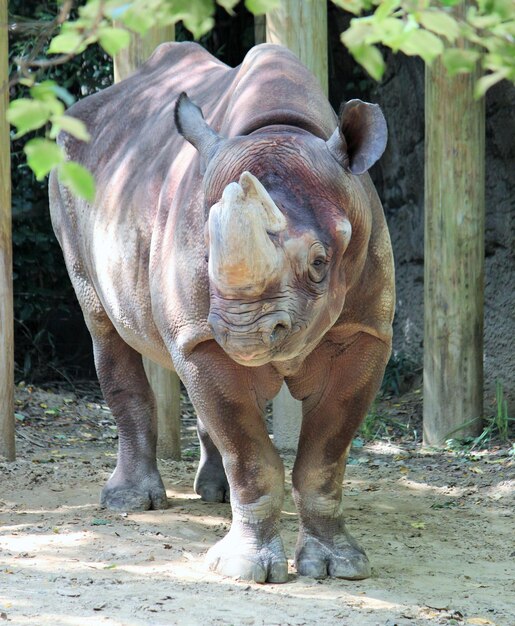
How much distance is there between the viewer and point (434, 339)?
7430mm

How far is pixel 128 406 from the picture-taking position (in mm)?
6324

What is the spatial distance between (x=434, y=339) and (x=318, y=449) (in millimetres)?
2762

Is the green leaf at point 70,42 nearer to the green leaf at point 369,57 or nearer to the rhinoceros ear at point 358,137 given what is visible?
the green leaf at point 369,57

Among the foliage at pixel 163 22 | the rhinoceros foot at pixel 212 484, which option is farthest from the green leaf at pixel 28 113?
the rhinoceros foot at pixel 212 484

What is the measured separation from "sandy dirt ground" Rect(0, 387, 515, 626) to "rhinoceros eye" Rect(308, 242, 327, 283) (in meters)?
1.16

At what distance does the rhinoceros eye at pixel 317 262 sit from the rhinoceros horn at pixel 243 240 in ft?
0.70

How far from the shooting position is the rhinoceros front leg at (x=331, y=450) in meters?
4.80

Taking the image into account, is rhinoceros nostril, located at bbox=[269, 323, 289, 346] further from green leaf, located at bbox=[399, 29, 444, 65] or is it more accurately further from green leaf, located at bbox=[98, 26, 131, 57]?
green leaf, located at bbox=[98, 26, 131, 57]

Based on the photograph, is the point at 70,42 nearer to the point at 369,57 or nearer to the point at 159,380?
the point at 369,57

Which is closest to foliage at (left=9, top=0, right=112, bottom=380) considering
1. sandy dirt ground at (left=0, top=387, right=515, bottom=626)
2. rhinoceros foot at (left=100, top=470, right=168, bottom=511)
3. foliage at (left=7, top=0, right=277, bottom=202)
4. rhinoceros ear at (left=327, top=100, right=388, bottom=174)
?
sandy dirt ground at (left=0, top=387, right=515, bottom=626)

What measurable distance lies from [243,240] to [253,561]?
148 centimetres

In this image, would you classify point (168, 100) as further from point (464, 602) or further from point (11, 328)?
point (464, 602)

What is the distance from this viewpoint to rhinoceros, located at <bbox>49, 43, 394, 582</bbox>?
3.93 m

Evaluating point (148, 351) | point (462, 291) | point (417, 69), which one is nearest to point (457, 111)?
point (462, 291)
